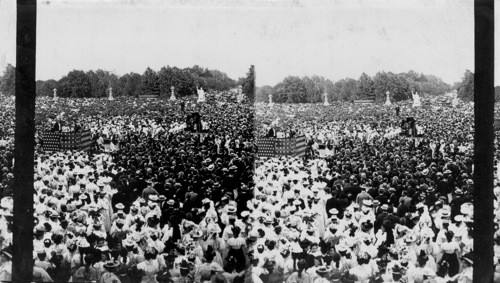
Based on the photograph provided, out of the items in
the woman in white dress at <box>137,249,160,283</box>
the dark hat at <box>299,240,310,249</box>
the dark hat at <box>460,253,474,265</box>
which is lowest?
the woman in white dress at <box>137,249,160,283</box>

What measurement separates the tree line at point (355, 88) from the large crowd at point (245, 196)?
0.16 m

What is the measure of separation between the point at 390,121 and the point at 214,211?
290cm

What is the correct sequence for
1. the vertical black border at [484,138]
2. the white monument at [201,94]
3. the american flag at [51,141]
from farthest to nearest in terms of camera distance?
1. the american flag at [51,141]
2. the white monument at [201,94]
3. the vertical black border at [484,138]

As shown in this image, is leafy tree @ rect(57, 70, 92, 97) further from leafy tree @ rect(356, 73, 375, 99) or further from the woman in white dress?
leafy tree @ rect(356, 73, 375, 99)

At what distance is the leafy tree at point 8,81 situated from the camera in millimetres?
9133

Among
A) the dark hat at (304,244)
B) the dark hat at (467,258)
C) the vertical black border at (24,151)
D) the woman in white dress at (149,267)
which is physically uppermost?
the vertical black border at (24,151)

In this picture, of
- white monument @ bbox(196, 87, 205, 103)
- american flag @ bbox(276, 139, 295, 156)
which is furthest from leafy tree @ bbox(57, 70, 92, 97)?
american flag @ bbox(276, 139, 295, 156)

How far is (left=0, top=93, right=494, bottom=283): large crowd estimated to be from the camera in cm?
872

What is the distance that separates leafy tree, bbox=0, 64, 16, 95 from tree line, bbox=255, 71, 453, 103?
3.56 metres

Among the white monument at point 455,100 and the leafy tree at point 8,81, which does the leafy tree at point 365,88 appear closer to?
the white monument at point 455,100

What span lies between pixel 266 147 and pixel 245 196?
2.56 ft

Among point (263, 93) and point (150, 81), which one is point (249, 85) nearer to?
point (263, 93)

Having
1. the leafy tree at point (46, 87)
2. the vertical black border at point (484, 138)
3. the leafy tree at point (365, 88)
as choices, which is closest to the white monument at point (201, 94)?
the leafy tree at point (46, 87)

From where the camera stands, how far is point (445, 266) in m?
8.37
